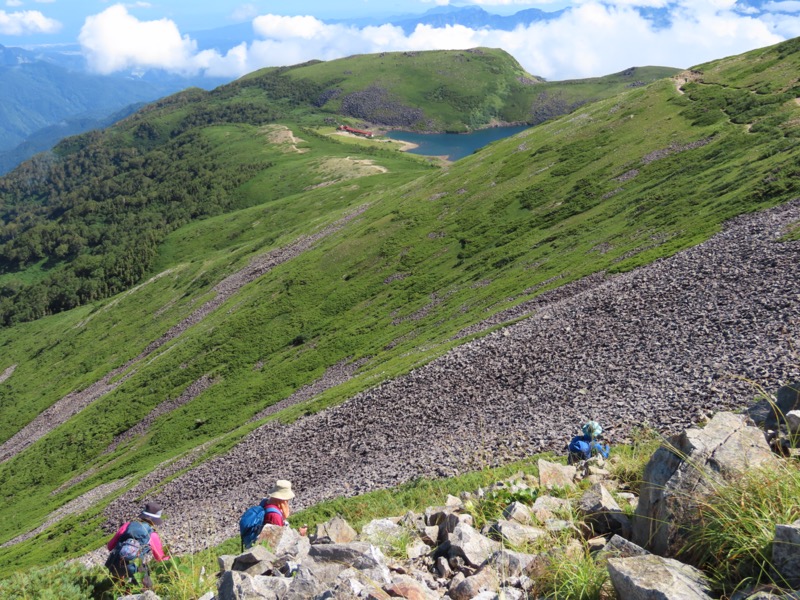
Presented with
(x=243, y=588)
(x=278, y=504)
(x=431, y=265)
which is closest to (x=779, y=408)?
(x=243, y=588)

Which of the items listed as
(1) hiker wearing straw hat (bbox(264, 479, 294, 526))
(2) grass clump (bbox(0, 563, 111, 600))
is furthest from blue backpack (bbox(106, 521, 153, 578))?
(1) hiker wearing straw hat (bbox(264, 479, 294, 526))

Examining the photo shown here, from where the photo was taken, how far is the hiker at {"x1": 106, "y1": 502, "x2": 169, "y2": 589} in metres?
12.4

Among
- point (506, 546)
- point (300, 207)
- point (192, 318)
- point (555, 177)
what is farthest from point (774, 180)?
point (300, 207)

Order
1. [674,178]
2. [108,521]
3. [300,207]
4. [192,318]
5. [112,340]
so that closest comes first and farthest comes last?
[108,521] → [674,178] → [192,318] → [112,340] → [300,207]

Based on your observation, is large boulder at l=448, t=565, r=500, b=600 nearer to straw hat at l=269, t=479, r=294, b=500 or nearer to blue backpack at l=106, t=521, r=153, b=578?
straw hat at l=269, t=479, r=294, b=500

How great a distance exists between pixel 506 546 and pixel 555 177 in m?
99.6

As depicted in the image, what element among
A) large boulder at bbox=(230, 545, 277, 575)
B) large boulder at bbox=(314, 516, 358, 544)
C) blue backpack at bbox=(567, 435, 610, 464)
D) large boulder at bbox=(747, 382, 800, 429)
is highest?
large boulder at bbox=(747, 382, 800, 429)

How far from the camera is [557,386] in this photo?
37.4m

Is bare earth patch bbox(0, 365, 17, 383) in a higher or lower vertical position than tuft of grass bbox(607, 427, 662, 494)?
lower

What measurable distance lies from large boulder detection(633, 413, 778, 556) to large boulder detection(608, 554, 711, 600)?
A: 3.41 ft

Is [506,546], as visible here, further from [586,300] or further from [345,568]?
[586,300]

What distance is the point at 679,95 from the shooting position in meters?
112

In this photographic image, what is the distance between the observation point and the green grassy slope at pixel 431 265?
61.3m

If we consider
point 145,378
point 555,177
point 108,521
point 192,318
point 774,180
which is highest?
point 555,177
